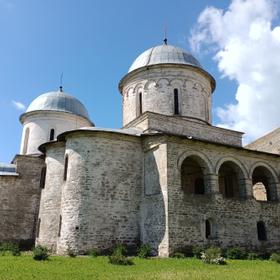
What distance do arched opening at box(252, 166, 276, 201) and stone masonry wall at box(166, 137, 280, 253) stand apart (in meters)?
0.27

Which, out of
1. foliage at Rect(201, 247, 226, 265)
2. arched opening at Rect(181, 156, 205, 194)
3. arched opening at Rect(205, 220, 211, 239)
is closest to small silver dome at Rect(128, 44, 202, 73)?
arched opening at Rect(181, 156, 205, 194)

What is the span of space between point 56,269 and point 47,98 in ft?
47.8

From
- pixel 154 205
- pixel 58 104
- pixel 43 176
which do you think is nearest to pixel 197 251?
pixel 154 205

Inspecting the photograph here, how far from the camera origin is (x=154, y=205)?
1277cm

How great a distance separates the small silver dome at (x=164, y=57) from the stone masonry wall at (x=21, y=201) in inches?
311

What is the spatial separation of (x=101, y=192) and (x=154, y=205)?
2.22m

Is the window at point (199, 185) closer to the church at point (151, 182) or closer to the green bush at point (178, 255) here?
the church at point (151, 182)

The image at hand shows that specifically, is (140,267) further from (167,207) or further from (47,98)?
(47,98)

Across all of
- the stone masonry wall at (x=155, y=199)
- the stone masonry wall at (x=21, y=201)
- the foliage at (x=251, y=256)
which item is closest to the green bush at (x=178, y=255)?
the stone masonry wall at (x=155, y=199)

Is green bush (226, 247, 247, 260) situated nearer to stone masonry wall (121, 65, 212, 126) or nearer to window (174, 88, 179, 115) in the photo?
stone masonry wall (121, 65, 212, 126)

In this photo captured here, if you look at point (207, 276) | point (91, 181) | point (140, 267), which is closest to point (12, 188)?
point (91, 181)

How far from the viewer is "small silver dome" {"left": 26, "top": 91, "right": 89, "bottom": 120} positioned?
20.7 m

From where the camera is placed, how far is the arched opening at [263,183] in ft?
51.5

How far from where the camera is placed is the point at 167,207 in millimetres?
12148
